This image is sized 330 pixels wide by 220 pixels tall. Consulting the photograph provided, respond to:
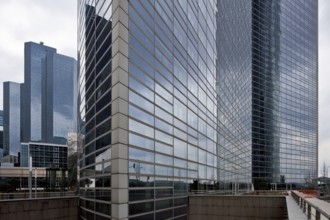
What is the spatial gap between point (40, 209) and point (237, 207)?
12564 millimetres

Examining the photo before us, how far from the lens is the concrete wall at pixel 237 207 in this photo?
21.2m

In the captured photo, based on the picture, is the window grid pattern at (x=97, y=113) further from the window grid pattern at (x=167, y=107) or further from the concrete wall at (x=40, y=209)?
the window grid pattern at (x=167, y=107)

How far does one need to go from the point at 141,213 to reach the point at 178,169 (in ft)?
24.6

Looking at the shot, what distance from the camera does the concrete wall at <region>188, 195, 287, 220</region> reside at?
69.7 feet

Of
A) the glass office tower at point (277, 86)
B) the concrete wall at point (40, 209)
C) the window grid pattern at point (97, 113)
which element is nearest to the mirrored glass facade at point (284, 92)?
the glass office tower at point (277, 86)

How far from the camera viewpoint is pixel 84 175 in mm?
22797

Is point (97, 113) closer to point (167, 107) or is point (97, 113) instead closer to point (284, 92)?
point (167, 107)

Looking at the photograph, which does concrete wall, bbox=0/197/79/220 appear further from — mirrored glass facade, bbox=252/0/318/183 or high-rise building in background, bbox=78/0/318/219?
mirrored glass facade, bbox=252/0/318/183

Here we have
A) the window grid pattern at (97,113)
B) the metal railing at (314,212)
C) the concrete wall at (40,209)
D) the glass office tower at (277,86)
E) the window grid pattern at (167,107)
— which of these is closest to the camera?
the metal railing at (314,212)

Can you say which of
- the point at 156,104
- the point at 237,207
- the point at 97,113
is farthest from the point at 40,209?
the point at 237,207

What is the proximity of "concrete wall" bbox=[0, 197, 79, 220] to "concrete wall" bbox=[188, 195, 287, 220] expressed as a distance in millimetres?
8769

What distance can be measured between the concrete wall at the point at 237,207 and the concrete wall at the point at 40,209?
877 cm

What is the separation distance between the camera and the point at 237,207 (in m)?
22.4

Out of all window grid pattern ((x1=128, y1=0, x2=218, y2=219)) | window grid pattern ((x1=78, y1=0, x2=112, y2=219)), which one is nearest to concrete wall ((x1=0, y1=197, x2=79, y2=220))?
window grid pattern ((x1=78, y1=0, x2=112, y2=219))
